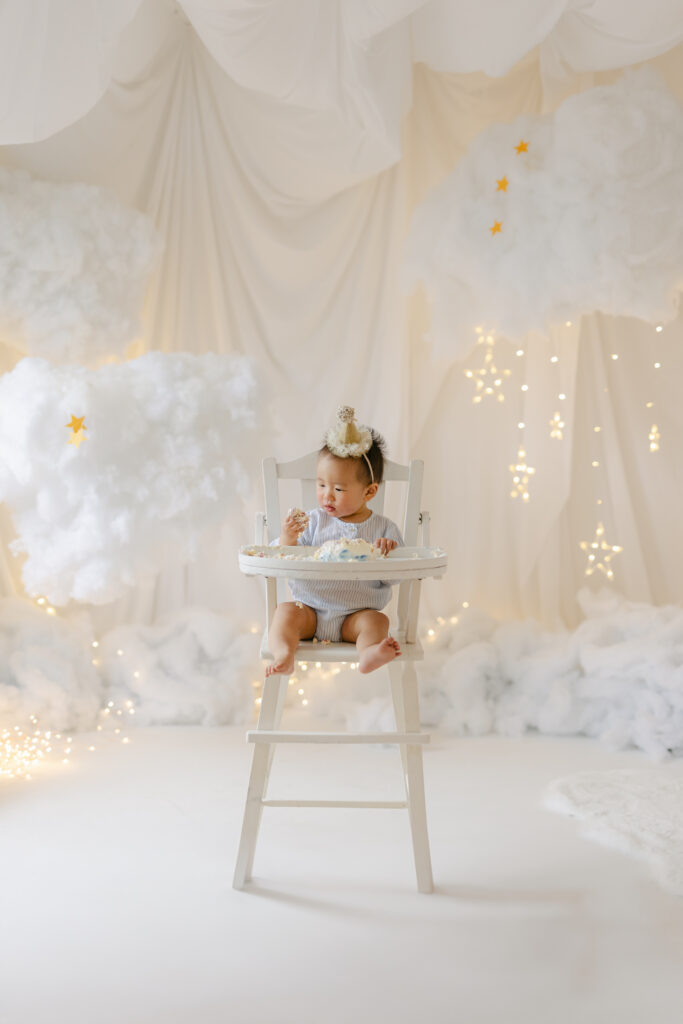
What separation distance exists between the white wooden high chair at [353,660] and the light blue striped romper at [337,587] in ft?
0.19

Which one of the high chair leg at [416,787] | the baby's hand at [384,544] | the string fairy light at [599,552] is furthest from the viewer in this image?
the string fairy light at [599,552]

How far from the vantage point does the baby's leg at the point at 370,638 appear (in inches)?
79.8

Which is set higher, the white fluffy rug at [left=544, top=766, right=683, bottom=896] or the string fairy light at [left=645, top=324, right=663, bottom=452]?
the string fairy light at [left=645, top=324, right=663, bottom=452]

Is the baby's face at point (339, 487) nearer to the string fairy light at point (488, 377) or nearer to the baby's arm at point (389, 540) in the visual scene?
the baby's arm at point (389, 540)

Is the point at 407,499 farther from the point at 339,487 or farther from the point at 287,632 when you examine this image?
the point at 287,632

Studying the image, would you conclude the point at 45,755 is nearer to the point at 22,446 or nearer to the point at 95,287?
the point at 22,446

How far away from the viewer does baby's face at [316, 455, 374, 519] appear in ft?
7.44

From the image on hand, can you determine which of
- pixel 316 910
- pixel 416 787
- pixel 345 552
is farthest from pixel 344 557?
pixel 316 910

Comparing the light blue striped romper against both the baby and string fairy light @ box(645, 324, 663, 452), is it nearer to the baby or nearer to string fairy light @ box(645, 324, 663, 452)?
the baby

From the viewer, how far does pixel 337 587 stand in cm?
226

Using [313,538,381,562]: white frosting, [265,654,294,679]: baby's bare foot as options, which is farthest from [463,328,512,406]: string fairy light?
[265,654,294,679]: baby's bare foot

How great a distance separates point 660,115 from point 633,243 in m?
0.39

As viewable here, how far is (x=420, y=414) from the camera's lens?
366 centimetres

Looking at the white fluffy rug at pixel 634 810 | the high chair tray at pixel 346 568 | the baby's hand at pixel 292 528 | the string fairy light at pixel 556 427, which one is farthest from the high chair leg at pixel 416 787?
the string fairy light at pixel 556 427
